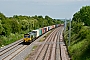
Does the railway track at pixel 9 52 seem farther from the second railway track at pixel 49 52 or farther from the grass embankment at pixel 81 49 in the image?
the grass embankment at pixel 81 49

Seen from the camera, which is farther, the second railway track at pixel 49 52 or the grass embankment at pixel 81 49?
the second railway track at pixel 49 52

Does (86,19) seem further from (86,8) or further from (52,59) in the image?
(52,59)

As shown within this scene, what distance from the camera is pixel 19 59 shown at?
34.0 m

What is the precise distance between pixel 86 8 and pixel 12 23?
109 feet

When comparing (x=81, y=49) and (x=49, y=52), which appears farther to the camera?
(x=49, y=52)

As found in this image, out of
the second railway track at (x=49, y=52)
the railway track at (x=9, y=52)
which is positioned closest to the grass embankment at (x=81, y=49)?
the second railway track at (x=49, y=52)

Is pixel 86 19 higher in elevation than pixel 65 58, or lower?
higher

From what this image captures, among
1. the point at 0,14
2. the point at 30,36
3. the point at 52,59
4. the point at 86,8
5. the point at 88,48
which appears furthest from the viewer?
the point at 86,8

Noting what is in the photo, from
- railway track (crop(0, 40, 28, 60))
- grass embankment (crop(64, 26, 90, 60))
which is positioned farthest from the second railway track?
railway track (crop(0, 40, 28, 60))

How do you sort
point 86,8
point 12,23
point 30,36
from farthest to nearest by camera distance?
point 86,8
point 12,23
point 30,36

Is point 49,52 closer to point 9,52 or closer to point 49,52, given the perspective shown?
point 49,52

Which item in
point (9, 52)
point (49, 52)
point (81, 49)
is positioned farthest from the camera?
point (9, 52)

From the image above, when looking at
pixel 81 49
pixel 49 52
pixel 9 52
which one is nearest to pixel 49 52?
pixel 49 52

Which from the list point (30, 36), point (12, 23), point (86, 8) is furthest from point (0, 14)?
point (86, 8)
